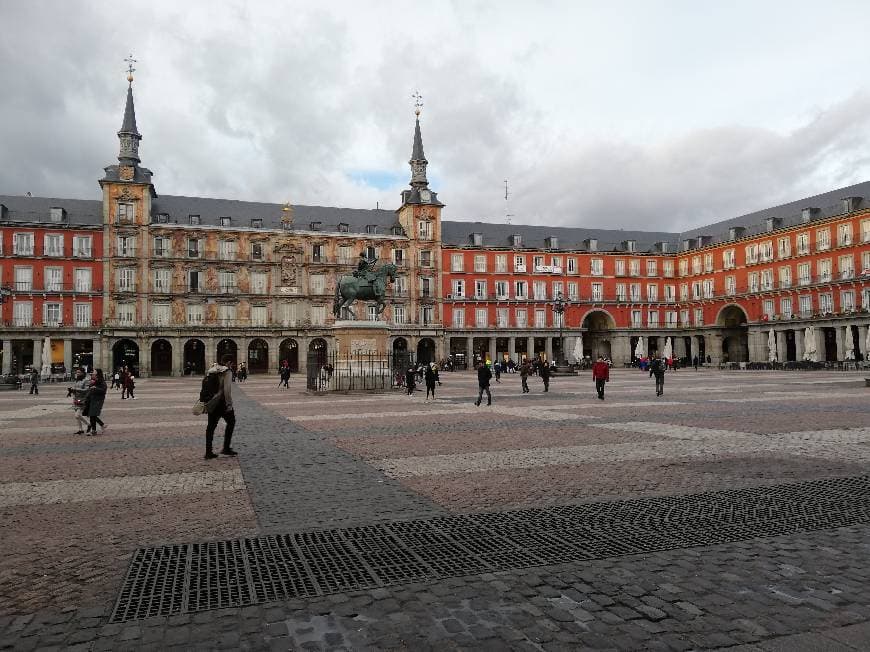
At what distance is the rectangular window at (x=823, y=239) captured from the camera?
55.1 m

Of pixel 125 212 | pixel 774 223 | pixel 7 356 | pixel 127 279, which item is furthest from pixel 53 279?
pixel 774 223

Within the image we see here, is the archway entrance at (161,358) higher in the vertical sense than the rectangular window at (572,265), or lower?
lower

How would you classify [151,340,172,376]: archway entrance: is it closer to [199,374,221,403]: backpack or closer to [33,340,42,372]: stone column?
[33,340,42,372]: stone column

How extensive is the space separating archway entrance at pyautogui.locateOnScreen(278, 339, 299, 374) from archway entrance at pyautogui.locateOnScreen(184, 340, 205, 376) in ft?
22.9

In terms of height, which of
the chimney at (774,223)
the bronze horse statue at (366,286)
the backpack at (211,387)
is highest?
the chimney at (774,223)

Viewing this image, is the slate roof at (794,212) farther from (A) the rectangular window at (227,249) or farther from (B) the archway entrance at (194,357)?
(B) the archway entrance at (194,357)

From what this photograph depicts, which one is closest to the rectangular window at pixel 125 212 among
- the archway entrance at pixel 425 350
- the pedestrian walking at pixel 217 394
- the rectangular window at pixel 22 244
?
the rectangular window at pixel 22 244

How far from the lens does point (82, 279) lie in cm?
5522

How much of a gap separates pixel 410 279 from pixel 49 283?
31.9 metres

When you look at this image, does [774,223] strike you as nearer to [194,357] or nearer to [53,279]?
[194,357]

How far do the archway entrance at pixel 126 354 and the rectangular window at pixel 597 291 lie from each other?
4603 centimetres

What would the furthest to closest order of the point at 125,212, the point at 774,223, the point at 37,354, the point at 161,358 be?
the point at 774,223
the point at 161,358
the point at 125,212
the point at 37,354

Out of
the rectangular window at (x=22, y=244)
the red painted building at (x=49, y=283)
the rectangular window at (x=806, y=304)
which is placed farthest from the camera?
the rectangular window at (x=806, y=304)

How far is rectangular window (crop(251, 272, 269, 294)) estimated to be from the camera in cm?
6000
